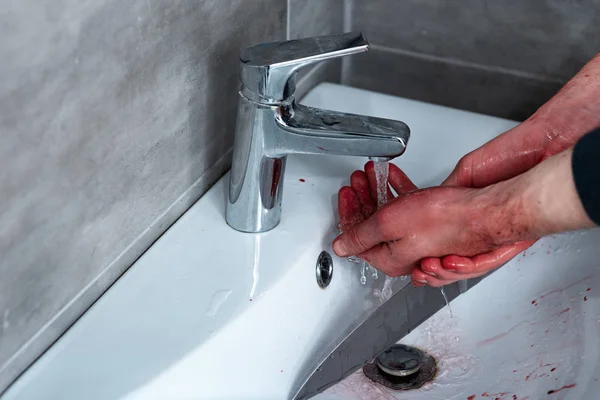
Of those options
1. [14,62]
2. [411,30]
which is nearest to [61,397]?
[14,62]

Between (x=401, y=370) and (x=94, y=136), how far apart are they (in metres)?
0.33

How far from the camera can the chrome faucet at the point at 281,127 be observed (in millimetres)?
539

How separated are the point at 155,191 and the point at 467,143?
340mm

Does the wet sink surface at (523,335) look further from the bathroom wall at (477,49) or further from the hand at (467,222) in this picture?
the bathroom wall at (477,49)

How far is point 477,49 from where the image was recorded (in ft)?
2.83

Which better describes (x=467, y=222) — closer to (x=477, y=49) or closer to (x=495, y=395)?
(x=495, y=395)

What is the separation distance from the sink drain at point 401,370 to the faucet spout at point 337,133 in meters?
0.19

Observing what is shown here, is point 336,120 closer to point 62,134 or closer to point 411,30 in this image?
point 62,134

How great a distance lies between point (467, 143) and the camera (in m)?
0.78

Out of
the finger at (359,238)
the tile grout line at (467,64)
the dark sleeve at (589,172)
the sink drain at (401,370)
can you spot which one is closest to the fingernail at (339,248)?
the finger at (359,238)

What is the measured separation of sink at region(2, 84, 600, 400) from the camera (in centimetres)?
52

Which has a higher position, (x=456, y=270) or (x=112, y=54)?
(x=112, y=54)

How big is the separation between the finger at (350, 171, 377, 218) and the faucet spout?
0.30 feet

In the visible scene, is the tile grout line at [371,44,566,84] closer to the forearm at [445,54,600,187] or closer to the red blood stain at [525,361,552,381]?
the forearm at [445,54,600,187]
